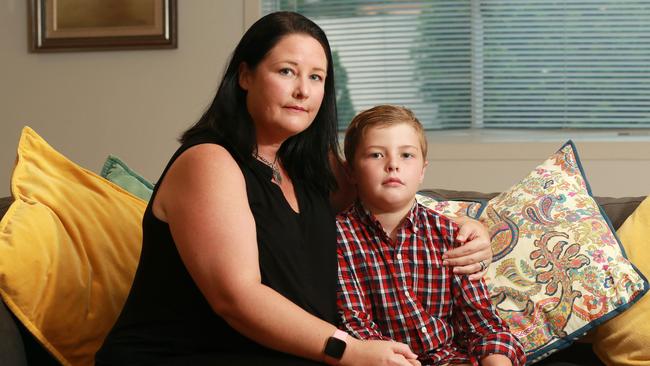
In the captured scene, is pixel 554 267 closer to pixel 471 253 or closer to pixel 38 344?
pixel 471 253

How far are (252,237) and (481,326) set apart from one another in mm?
581

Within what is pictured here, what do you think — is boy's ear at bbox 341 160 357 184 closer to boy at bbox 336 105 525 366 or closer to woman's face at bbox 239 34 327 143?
boy at bbox 336 105 525 366

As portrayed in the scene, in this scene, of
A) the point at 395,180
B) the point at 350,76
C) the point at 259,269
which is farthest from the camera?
the point at 350,76

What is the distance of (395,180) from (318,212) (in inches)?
7.4

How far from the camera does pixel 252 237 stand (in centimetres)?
155

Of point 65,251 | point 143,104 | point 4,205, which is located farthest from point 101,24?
point 65,251

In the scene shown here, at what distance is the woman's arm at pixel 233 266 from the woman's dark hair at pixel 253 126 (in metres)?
0.14

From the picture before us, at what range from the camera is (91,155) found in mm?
4020

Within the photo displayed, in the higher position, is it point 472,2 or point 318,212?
point 472,2

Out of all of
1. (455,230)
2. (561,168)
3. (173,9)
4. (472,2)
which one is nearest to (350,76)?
(472,2)

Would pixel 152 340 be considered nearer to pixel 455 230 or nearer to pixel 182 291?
pixel 182 291

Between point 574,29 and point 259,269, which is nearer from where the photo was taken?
point 259,269

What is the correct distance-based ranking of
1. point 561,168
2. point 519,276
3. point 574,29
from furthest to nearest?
1. point 574,29
2. point 561,168
3. point 519,276

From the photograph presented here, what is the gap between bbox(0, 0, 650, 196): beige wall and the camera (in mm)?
3684
